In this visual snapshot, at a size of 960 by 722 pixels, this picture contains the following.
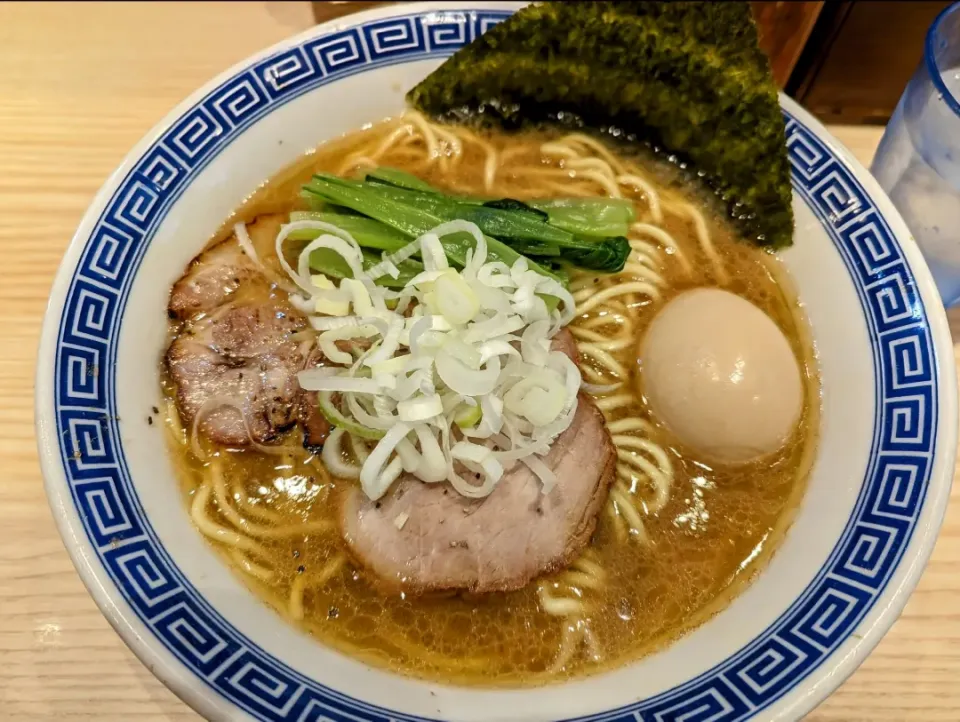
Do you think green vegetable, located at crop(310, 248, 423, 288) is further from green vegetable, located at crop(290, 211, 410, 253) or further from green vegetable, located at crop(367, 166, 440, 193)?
green vegetable, located at crop(367, 166, 440, 193)

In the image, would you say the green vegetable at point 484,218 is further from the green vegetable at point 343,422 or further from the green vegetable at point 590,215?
the green vegetable at point 343,422

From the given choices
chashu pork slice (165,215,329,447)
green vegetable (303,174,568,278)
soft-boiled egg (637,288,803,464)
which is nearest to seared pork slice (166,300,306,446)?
chashu pork slice (165,215,329,447)

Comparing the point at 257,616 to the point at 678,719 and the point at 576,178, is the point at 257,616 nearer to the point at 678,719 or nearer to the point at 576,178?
the point at 678,719

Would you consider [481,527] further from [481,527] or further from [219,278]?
[219,278]

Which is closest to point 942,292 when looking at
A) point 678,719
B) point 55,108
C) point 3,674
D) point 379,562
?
point 678,719

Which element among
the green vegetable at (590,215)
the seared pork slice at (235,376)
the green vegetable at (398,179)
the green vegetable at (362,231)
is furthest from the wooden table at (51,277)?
the green vegetable at (590,215)
